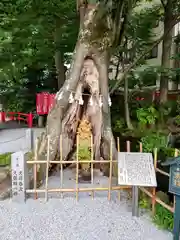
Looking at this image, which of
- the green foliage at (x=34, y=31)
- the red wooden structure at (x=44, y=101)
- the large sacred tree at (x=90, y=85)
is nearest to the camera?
the large sacred tree at (x=90, y=85)

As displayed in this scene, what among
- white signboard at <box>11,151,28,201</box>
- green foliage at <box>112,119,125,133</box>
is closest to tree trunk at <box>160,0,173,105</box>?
green foliage at <box>112,119,125,133</box>

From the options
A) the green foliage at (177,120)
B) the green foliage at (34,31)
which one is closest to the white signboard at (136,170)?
Result: the green foliage at (34,31)

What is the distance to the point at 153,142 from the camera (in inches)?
336

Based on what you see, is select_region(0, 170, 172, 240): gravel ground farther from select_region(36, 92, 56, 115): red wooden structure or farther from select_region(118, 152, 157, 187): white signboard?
select_region(36, 92, 56, 115): red wooden structure

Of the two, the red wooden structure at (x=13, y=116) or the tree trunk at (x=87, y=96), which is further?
the red wooden structure at (x=13, y=116)

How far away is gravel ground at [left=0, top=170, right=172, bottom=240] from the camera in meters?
3.61

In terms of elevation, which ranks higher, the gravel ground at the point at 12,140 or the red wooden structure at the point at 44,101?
the red wooden structure at the point at 44,101

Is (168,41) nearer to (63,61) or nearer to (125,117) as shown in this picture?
(125,117)

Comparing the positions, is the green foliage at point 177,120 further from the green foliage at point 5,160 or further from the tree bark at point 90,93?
the green foliage at point 5,160

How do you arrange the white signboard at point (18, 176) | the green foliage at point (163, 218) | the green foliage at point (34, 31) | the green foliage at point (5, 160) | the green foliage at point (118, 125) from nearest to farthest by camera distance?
the green foliage at point (163, 218), the white signboard at point (18, 176), the green foliage at point (5, 160), the green foliage at point (34, 31), the green foliage at point (118, 125)

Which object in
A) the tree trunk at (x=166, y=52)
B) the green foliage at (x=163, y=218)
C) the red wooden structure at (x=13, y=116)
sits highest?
the tree trunk at (x=166, y=52)

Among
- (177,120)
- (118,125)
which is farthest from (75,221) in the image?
(177,120)

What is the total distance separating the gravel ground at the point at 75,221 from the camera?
11.8ft

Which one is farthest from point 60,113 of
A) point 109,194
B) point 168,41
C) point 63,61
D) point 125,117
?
point 168,41
